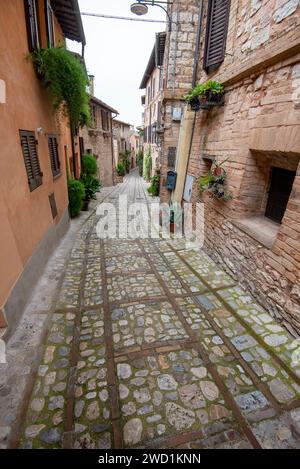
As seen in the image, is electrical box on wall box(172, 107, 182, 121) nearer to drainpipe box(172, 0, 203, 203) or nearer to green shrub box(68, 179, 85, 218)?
drainpipe box(172, 0, 203, 203)

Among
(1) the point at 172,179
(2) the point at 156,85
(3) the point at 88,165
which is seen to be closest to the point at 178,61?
(1) the point at 172,179

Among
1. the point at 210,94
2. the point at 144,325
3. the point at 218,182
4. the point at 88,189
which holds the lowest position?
the point at 144,325

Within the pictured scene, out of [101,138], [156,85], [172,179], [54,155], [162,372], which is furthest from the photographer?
[101,138]

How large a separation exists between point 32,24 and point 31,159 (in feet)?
8.80

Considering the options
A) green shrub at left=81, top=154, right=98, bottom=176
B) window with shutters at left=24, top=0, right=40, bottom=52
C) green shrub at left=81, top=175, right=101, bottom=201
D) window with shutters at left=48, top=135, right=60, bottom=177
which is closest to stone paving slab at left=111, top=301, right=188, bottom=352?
window with shutters at left=48, top=135, right=60, bottom=177

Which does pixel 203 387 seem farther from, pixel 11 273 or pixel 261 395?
pixel 11 273

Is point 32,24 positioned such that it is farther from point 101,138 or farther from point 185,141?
point 101,138

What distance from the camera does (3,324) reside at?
117 inches

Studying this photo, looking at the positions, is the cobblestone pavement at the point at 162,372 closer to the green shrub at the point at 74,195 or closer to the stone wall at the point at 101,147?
the green shrub at the point at 74,195

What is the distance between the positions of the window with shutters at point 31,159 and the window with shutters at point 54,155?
1.44 meters

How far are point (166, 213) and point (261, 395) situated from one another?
6820 millimetres

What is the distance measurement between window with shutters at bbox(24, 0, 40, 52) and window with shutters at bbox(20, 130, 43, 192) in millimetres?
1797

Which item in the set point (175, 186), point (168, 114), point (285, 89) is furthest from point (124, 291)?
point (168, 114)

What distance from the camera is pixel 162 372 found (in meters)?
2.71
